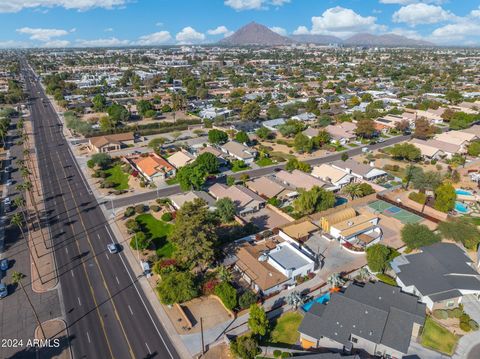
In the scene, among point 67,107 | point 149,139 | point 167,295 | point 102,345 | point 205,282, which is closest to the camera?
point 102,345

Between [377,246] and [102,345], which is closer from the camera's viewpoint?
[102,345]

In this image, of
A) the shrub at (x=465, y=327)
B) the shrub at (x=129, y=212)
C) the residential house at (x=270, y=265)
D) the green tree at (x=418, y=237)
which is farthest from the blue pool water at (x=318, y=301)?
the shrub at (x=129, y=212)

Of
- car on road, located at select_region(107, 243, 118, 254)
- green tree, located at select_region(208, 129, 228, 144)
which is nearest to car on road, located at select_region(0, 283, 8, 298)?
car on road, located at select_region(107, 243, 118, 254)

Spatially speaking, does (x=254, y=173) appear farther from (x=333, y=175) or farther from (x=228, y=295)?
(x=228, y=295)

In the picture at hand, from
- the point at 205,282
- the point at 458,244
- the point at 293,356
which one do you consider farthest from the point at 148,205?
the point at 458,244

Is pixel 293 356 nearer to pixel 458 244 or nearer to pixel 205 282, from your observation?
pixel 205 282
